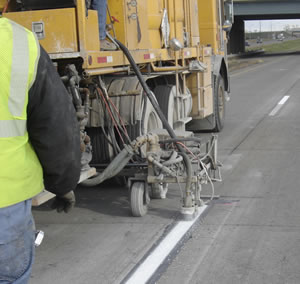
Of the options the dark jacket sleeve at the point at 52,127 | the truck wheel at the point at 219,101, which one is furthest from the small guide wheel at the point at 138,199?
the truck wheel at the point at 219,101

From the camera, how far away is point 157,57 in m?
7.63

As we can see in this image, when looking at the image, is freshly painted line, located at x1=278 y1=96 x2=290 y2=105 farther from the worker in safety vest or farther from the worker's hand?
the worker in safety vest

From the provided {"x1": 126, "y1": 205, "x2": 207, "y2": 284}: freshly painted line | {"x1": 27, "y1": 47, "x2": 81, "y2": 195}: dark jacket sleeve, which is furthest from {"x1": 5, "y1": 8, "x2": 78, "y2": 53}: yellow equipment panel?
{"x1": 27, "y1": 47, "x2": 81, "y2": 195}: dark jacket sleeve

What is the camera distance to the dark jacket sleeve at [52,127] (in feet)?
8.04

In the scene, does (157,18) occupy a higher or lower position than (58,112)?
higher

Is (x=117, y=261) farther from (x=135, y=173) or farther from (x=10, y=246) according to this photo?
(x=10, y=246)

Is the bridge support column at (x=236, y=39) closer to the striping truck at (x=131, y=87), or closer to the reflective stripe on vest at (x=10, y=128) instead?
the striping truck at (x=131, y=87)

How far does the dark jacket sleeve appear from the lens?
2449 mm

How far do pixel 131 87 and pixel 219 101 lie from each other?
548 cm

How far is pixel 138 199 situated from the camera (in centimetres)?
614

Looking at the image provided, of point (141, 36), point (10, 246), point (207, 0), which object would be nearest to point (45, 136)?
point (10, 246)

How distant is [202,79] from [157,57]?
2.70 m

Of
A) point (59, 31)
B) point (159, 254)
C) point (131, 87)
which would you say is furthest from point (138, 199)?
point (59, 31)

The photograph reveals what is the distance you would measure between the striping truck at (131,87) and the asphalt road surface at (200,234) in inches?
13.1
